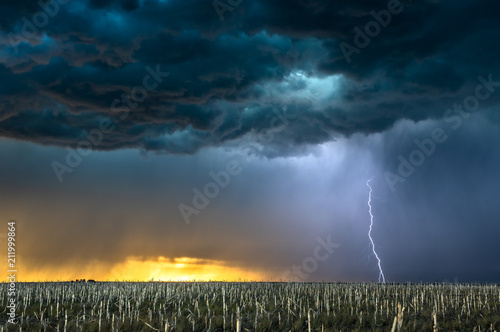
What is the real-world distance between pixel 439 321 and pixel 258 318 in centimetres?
879

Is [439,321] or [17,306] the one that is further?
[17,306]

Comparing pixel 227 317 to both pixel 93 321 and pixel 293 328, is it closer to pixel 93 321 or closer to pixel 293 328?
pixel 293 328

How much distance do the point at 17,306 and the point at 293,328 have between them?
56.3 ft

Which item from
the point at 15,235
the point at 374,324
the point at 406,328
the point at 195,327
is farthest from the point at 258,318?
the point at 15,235

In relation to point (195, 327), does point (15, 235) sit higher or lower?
higher

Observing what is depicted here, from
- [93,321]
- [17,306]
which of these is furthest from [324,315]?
[17,306]

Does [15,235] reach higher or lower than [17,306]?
higher

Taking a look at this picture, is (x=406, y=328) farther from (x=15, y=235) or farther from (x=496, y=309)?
(x=15, y=235)

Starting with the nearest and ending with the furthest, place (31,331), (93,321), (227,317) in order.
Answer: (31,331)
(93,321)
(227,317)

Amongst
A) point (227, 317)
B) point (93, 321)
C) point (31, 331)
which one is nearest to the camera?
point (31, 331)

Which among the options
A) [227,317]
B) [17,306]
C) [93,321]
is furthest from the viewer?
[17,306]

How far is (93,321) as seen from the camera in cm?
1892

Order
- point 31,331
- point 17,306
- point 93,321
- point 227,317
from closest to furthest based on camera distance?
point 31,331, point 93,321, point 227,317, point 17,306

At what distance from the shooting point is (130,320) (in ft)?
62.7
